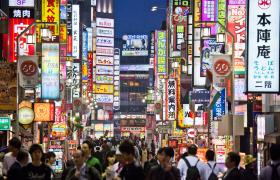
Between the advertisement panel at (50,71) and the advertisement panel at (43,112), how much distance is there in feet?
12.1

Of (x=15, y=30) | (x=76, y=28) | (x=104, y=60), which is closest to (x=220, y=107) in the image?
(x=15, y=30)

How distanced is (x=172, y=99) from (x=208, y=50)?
21.5 meters

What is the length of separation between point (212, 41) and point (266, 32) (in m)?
17.4

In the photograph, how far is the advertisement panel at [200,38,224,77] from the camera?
37.4 meters

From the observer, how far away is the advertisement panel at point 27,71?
29828mm

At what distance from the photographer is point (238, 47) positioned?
107 feet

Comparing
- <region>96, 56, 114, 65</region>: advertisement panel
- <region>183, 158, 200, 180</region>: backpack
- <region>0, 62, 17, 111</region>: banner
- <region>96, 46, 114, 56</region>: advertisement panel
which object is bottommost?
<region>183, 158, 200, 180</region>: backpack

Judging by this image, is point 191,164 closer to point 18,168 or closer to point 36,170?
point 36,170

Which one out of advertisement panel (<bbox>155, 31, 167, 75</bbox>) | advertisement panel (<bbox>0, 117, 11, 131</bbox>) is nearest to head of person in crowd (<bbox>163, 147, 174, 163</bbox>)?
advertisement panel (<bbox>0, 117, 11, 131</bbox>)

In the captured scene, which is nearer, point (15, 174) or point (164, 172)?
point (15, 174)

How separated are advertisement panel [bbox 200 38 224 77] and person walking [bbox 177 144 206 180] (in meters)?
19.5

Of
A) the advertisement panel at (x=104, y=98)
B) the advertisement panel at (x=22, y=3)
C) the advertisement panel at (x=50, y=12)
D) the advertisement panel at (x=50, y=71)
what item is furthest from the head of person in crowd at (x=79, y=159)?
the advertisement panel at (x=104, y=98)

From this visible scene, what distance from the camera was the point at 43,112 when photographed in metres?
37.9

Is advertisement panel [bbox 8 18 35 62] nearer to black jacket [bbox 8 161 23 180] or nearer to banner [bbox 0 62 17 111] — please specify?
banner [bbox 0 62 17 111]
